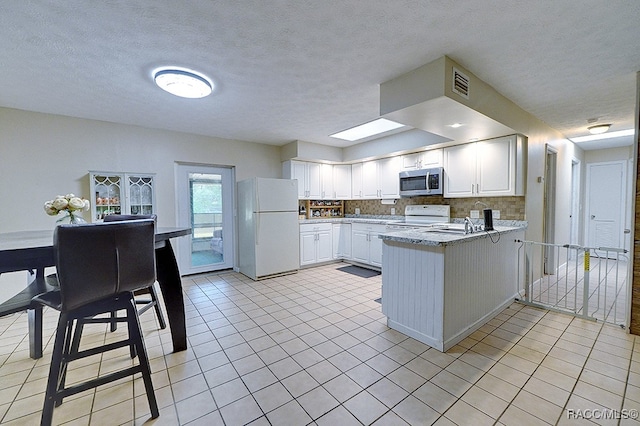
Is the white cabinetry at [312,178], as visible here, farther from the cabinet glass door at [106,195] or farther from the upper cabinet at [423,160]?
the cabinet glass door at [106,195]

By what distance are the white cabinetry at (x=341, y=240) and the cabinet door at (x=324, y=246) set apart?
0.12 meters

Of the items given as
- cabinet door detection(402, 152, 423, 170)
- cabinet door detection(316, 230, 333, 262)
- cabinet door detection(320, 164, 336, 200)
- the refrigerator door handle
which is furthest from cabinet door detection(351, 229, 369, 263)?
the refrigerator door handle

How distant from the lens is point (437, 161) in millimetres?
4117

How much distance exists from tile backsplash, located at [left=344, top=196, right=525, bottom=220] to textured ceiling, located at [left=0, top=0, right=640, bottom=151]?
124 centimetres

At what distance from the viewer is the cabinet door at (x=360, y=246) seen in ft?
16.2

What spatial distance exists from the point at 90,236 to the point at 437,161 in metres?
4.21

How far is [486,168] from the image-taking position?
11.7 ft

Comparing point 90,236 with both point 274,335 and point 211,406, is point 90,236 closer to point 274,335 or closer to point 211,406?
point 211,406

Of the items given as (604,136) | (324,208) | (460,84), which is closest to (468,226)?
(460,84)

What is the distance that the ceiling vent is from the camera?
2186 mm

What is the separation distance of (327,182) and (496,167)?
3042 millimetres

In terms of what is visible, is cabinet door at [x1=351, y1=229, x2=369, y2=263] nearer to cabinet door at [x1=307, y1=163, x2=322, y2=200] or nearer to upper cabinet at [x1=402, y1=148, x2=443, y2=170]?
cabinet door at [x1=307, y1=163, x2=322, y2=200]

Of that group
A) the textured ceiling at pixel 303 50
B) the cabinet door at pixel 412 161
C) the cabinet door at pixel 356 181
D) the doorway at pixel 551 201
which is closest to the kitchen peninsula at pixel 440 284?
the textured ceiling at pixel 303 50

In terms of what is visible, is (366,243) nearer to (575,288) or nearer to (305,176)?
(305,176)
